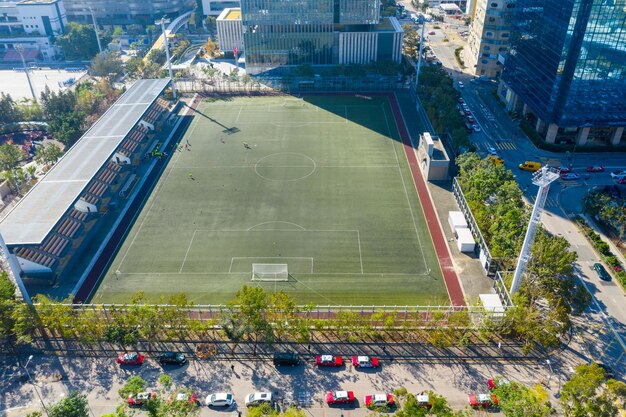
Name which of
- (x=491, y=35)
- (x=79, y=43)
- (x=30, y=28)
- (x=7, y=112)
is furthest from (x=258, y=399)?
(x=30, y=28)

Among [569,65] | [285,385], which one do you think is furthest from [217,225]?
[569,65]

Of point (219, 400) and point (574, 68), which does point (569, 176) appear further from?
point (219, 400)

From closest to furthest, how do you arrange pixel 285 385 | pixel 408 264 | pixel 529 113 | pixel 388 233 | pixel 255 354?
pixel 285 385 → pixel 255 354 → pixel 408 264 → pixel 388 233 → pixel 529 113

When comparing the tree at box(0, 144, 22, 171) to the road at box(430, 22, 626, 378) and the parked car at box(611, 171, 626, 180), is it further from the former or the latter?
the parked car at box(611, 171, 626, 180)

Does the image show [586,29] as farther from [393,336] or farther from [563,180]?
[393,336]

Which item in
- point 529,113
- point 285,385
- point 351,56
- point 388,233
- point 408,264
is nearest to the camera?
point 285,385

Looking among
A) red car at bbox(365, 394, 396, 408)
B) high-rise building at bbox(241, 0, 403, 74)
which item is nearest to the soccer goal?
high-rise building at bbox(241, 0, 403, 74)

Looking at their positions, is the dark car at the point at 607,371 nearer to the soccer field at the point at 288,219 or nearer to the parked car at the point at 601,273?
the parked car at the point at 601,273

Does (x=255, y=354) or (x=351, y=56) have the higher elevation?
(x=351, y=56)
